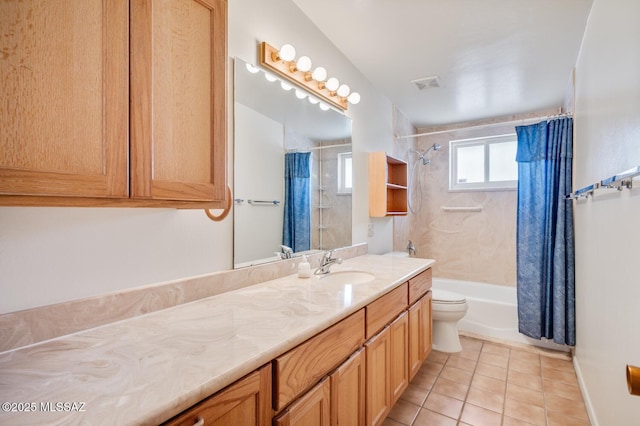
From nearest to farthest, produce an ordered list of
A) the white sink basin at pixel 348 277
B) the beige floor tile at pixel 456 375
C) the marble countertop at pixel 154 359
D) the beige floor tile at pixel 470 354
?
the marble countertop at pixel 154 359 < the white sink basin at pixel 348 277 < the beige floor tile at pixel 456 375 < the beige floor tile at pixel 470 354

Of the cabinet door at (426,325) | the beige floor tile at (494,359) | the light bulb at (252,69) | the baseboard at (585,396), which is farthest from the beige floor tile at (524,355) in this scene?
the light bulb at (252,69)

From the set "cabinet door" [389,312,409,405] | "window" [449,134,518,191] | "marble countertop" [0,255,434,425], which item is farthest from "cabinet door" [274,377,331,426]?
"window" [449,134,518,191]

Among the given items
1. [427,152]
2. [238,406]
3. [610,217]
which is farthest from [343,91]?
[427,152]

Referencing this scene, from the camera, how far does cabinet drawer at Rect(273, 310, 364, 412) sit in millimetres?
881

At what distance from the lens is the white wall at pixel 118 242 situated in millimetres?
824

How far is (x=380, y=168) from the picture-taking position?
268 centimetres

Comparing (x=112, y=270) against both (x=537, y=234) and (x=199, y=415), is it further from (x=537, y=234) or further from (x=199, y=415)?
(x=537, y=234)

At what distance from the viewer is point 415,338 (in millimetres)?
1969

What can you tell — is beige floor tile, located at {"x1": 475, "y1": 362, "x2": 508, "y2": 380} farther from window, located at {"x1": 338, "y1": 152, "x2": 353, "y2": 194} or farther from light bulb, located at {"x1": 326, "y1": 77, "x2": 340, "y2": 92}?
light bulb, located at {"x1": 326, "y1": 77, "x2": 340, "y2": 92}

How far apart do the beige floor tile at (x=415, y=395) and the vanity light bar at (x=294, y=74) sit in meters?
2.06

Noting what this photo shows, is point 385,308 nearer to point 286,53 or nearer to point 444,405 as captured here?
point 444,405

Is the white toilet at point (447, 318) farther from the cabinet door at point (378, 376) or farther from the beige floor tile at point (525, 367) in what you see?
the cabinet door at point (378, 376)

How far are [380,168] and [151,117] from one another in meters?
2.10

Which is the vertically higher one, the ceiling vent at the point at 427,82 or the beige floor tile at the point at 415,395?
the ceiling vent at the point at 427,82
